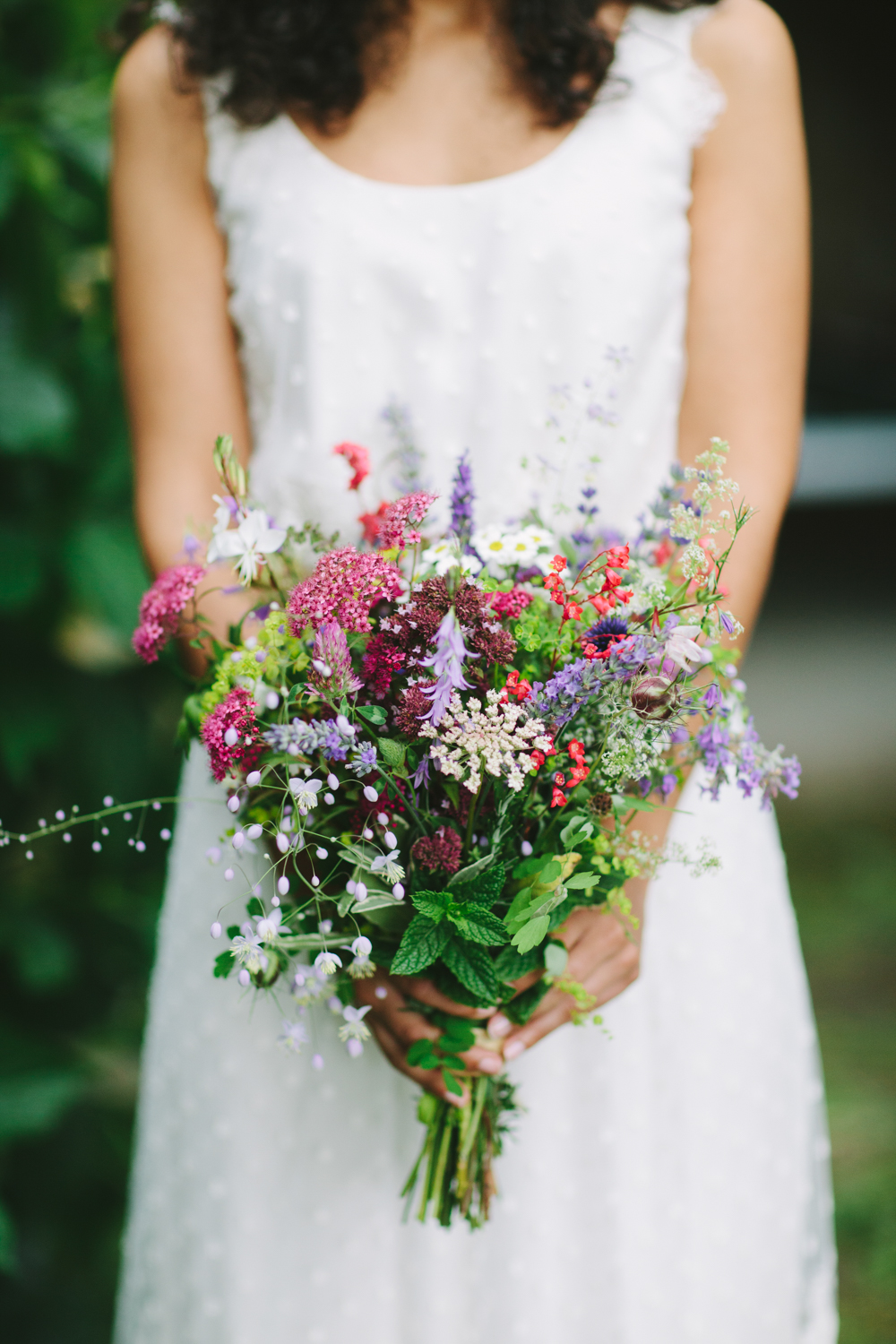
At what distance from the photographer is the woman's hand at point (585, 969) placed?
86cm

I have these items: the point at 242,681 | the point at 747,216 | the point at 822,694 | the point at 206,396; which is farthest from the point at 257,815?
the point at 822,694

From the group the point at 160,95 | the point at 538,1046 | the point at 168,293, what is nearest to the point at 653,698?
the point at 538,1046

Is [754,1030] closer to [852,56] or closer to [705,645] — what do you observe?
[705,645]

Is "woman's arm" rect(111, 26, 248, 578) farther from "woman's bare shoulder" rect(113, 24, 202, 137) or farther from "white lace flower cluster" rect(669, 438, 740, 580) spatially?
"white lace flower cluster" rect(669, 438, 740, 580)

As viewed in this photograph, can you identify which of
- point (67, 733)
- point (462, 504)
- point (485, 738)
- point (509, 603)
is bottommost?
point (485, 738)

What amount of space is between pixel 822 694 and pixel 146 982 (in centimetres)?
305

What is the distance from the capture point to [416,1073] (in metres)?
0.86

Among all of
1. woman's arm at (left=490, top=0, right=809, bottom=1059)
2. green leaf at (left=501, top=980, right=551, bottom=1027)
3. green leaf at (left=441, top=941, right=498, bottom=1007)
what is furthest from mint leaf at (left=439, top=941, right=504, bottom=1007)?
woman's arm at (left=490, top=0, right=809, bottom=1059)

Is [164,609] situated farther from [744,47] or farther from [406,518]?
[744,47]

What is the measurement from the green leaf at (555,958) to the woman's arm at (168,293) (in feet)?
1.90

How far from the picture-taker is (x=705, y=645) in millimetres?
756

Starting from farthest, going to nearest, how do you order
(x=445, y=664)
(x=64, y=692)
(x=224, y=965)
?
(x=64, y=692), (x=224, y=965), (x=445, y=664)

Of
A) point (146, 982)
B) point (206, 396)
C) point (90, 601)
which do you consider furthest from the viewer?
point (146, 982)

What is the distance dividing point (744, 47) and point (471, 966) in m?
0.90
